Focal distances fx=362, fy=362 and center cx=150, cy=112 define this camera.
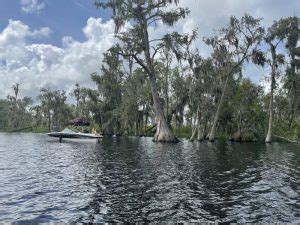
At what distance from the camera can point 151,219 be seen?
37.8 feet

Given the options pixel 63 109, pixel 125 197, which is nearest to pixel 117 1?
pixel 125 197

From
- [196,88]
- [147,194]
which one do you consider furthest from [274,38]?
[147,194]

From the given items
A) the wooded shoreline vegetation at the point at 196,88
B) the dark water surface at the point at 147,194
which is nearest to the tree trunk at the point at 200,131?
the wooded shoreline vegetation at the point at 196,88

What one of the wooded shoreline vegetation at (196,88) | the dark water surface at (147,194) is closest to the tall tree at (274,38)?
the wooded shoreline vegetation at (196,88)

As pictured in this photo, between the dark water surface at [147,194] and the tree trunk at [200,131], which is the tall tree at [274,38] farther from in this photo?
the dark water surface at [147,194]

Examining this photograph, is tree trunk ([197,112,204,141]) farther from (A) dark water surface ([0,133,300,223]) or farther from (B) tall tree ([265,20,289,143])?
(A) dark water surface ([0,133,300,223])

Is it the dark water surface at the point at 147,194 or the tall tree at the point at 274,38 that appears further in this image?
the tall tree at the point at 274,38

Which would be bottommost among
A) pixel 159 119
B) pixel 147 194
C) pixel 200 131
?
pixel 147 194

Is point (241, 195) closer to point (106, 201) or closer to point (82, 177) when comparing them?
point (106, 201)

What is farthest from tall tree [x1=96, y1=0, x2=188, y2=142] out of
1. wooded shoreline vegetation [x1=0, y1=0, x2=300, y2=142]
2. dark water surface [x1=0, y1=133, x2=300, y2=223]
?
dark water surface [x1=0, y1=133, x2=300, y2=223]

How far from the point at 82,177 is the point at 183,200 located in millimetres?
7452

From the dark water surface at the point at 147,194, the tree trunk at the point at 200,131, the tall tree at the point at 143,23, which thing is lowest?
the dark water surface at the point at 147,194

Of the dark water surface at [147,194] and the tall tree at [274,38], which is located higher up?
the tall tree at [274,38]

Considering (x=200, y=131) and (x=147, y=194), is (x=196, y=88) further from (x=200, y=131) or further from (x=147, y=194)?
(x=147, y=194)
